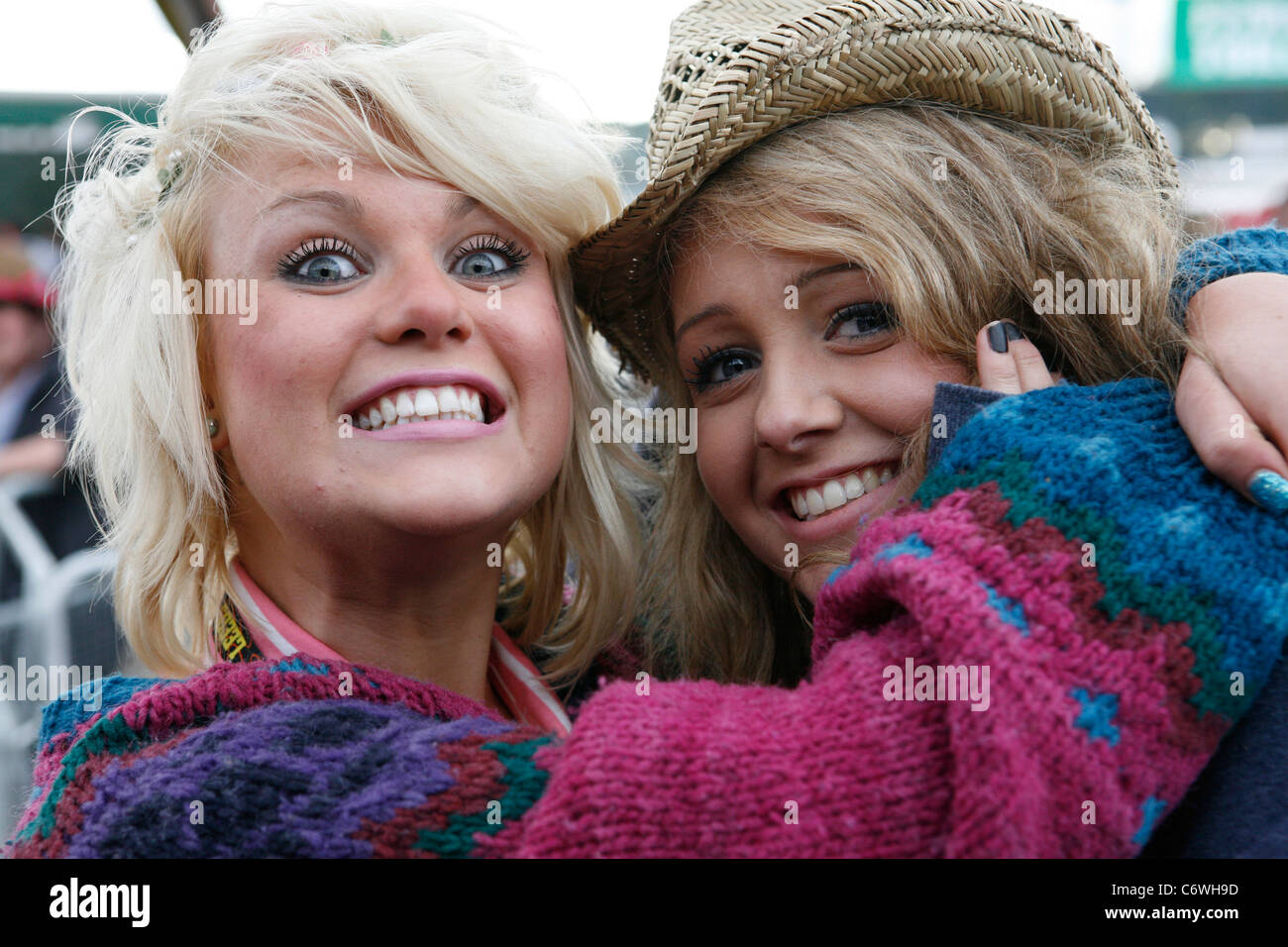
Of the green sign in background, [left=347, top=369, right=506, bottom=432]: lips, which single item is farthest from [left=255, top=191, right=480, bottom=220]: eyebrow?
the green sign in background

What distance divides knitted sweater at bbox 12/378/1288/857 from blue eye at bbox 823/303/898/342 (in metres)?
0.38

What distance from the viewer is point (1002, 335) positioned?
1.90 m

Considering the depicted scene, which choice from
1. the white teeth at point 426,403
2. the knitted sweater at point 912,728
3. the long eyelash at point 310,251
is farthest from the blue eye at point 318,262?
the knitted sweater at point 912,728

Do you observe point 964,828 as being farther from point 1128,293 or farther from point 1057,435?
point 1128,293

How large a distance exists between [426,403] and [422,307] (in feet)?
0.53

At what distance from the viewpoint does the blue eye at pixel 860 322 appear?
199 cm

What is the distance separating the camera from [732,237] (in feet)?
6.72

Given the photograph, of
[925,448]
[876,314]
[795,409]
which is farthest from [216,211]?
[925,448]

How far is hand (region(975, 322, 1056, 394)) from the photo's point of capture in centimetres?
182

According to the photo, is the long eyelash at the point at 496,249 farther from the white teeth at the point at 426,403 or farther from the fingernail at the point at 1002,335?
the fingernail at the point at 1002,335

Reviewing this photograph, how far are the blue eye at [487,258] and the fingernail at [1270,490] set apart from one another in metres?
1.31

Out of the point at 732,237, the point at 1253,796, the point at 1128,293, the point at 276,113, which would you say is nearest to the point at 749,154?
the point at 732,237

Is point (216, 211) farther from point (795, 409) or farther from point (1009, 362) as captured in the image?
point (1009, 362)
